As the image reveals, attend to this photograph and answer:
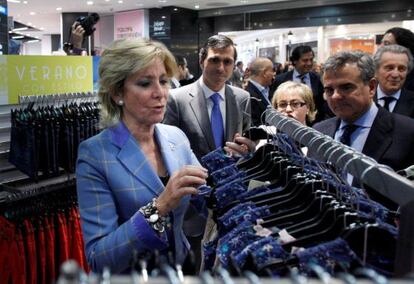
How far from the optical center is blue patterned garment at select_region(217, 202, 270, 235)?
142cm

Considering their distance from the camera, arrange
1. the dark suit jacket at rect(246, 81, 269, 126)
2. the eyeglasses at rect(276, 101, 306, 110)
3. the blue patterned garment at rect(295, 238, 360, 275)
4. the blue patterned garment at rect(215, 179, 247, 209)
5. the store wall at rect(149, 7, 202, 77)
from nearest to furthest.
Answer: the blue patterned garment at rect(295, 238, 360, 275), the blue patterned garment at rect(215, 179, 247, 209), the eyeglasses at rect(276, 101, 306, 110), the dark suit jacket at rect(246, 81, 269, 126), the store wall at rect(149, 7, 202, 77)

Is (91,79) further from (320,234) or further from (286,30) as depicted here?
(286,30)

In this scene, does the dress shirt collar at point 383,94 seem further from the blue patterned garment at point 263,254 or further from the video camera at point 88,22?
the blue patterned garment at point 263,254

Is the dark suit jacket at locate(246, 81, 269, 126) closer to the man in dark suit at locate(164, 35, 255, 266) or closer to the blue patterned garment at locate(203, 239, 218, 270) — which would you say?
the man in dark suit at locate(164, 35, 255, 266)

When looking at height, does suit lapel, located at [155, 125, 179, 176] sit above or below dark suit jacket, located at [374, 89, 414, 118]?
below

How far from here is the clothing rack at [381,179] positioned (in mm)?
935

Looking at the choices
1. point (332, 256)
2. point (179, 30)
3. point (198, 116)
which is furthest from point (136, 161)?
point (179, 30)

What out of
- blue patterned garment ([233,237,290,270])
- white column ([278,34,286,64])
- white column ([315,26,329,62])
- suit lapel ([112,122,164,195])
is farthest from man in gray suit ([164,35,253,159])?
white column ([278,34,286,64])

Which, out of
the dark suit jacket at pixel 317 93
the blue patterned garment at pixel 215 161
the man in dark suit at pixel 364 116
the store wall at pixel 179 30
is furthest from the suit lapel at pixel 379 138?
the store wall at pixel 179 30

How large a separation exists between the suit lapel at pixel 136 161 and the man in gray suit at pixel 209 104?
4.85 feet

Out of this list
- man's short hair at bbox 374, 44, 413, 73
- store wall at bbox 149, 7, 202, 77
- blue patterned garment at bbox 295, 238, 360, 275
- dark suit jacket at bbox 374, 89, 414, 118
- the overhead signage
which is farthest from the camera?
store wall at bbox 149, 7, 202, 77

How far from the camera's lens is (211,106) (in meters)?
3.40

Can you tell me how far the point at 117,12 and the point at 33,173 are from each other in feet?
52.1

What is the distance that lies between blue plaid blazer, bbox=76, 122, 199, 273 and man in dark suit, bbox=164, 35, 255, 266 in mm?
1364
